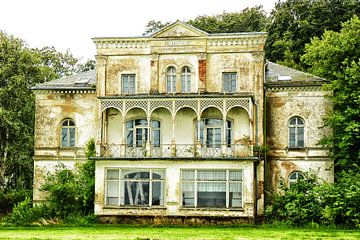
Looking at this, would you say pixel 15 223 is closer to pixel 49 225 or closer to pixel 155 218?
pixel 49 225

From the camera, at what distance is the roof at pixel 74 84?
38.9 meters

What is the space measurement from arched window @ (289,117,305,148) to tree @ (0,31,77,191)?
18816mm

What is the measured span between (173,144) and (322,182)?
8.30 meters

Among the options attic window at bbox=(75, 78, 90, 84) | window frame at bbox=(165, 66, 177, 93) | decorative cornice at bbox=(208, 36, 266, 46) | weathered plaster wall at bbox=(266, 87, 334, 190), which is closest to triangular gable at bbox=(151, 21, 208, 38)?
decorative cornice at bbox=(208, 36, 266, 46)

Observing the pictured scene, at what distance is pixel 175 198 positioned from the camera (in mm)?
34406

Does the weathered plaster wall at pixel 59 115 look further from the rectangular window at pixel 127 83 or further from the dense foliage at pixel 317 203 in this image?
the dense foliage at pixel 317 203

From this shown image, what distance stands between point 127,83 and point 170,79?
239 cm

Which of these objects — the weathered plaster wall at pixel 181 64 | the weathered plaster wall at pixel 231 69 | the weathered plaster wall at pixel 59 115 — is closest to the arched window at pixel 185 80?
the weathered plaster wall at pixel 181 64

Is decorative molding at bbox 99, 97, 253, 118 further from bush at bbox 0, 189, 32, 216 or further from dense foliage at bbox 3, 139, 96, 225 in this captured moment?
bush at bbox 0, 189, 32, 216

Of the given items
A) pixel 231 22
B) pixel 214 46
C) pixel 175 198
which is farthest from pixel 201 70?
pixel 231 22

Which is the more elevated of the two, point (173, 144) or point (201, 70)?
point (201, 70)

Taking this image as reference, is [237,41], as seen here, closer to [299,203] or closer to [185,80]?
[185,80]

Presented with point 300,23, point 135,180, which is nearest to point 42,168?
point 135,180

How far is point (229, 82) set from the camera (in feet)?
119
